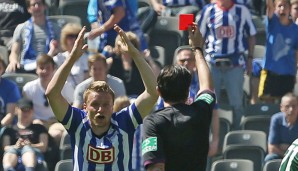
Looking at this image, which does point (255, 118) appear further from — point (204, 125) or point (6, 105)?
point (204, 125)

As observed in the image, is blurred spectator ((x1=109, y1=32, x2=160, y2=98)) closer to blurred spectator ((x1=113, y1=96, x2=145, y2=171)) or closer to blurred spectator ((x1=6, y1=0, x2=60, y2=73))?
blurred spectator ((x1=6, y1=0, x2=60, y2=73))

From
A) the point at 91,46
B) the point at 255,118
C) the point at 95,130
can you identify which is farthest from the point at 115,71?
the point at 95,130

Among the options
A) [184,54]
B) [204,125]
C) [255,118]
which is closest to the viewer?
[204,125]

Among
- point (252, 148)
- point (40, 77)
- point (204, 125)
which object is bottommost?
Answer: point (252, 148)

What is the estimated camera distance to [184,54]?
485 inches

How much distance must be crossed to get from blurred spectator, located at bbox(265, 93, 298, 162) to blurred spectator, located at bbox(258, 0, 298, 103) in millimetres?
1308

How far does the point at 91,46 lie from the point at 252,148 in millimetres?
2331

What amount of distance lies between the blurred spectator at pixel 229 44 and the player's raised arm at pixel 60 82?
5.84 metres

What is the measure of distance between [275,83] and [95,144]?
6312mm

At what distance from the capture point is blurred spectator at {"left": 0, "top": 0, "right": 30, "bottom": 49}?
1477 cm

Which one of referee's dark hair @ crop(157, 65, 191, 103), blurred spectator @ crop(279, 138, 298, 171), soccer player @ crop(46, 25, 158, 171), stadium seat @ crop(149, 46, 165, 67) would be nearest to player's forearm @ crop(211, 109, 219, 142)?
stadium seat @ crop(149, 46, 165, 67)

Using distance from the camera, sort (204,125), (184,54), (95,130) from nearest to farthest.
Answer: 1. (204,125)
2. (95,130)
3. (184,54)

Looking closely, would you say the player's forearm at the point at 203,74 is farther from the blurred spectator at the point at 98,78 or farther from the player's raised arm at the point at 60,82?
the blurred spectator at the point at 98,78

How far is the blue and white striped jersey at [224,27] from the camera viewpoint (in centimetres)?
1373
